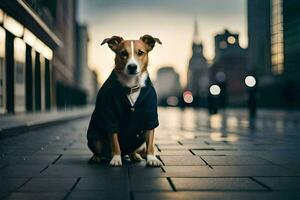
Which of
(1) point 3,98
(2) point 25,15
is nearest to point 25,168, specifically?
(1) point 3,98

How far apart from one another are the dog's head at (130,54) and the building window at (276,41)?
79.1 meters

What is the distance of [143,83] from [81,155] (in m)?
1.62

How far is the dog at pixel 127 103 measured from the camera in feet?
16.1

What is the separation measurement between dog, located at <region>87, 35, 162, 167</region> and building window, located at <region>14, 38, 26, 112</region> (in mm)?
14321

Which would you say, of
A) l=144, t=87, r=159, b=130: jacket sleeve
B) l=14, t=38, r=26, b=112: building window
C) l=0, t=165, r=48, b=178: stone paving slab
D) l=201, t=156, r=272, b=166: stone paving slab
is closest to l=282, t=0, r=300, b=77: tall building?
l=14, t=38, r=26, b=112: building window

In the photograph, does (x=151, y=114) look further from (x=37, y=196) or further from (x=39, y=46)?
(x=39, y=46)

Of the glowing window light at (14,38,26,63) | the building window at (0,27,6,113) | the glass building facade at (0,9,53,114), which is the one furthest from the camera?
the glowing window light at (14,38,26,63)

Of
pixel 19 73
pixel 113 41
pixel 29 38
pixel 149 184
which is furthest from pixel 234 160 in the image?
pixel 29 38

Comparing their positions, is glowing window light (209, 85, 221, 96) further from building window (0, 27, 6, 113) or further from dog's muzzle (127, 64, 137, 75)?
dog's muzzle (127, 64, 137, 75)

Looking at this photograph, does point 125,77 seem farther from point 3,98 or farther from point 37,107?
point 37,107

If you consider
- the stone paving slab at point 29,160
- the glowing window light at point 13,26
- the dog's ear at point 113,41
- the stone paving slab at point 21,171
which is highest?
the glowing window light at point 13,26

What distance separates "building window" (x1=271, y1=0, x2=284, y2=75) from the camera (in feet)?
268

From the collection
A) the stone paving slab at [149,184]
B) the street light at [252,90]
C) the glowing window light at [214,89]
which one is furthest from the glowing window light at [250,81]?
the stone paving slab at [149,184]

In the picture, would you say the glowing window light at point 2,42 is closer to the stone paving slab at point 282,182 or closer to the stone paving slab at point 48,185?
the stone paving slab at point 48,185
